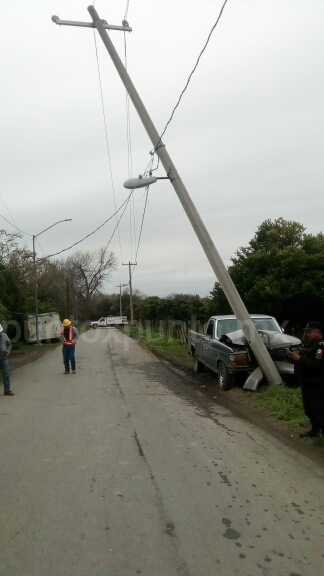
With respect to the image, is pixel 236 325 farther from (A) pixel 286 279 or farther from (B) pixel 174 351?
(B) pixel 174 351

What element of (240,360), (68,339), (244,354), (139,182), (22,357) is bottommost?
(22,357)

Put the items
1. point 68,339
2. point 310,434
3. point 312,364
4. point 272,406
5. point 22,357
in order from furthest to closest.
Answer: point 22,357, point 68,339, point 272,406, point 310,434, point 312,364

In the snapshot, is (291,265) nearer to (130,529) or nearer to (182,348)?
(182,348)

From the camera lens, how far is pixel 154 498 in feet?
15.5

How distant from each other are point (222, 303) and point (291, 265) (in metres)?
4.37

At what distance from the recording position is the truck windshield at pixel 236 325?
1188cm

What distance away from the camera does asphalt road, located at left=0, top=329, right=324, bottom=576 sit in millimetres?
3623

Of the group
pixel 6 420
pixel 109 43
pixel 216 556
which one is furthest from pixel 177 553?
pixel 109 43

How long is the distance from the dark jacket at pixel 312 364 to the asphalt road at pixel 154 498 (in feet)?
3.14

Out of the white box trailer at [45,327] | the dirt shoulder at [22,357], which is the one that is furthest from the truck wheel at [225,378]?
the white box trailer at [45,327]

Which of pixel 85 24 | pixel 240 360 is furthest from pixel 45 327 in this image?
pixel 240 360

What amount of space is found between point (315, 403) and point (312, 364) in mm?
548

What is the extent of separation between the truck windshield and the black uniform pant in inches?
208

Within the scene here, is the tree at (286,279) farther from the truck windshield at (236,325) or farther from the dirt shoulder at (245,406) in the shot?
the truck windshield at (236,325)
